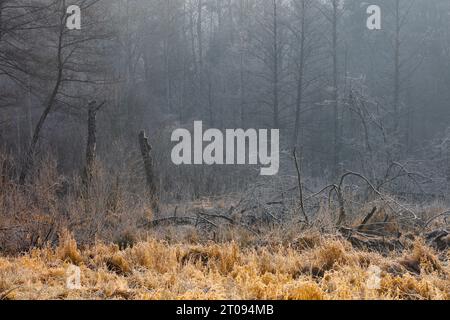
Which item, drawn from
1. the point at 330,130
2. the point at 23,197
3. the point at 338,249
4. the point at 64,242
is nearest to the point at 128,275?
the point at 64,242

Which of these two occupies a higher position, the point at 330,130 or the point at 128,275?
the point at 330,130

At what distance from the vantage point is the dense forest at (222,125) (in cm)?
637

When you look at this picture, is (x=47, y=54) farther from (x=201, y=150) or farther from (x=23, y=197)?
(x=23, y=197)

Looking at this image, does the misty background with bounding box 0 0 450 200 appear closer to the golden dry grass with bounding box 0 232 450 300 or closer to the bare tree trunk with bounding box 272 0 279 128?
the bare tree trunk with bounding box 272 0 279 128

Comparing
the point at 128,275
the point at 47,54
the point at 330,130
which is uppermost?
the point at 47,54

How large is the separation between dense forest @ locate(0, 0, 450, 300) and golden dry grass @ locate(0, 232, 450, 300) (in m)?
0.07

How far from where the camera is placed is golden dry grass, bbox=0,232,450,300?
3572 mm

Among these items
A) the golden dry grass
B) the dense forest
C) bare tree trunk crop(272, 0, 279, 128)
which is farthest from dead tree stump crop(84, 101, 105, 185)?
bare tree trunk crop(272, 0, 279, 128)

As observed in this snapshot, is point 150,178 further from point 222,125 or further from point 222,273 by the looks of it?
point 222,125

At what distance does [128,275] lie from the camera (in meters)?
4.48

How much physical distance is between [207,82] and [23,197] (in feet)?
75.0

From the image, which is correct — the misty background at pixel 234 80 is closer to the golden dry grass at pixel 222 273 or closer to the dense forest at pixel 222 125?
the dense forest at pixel 222 125
